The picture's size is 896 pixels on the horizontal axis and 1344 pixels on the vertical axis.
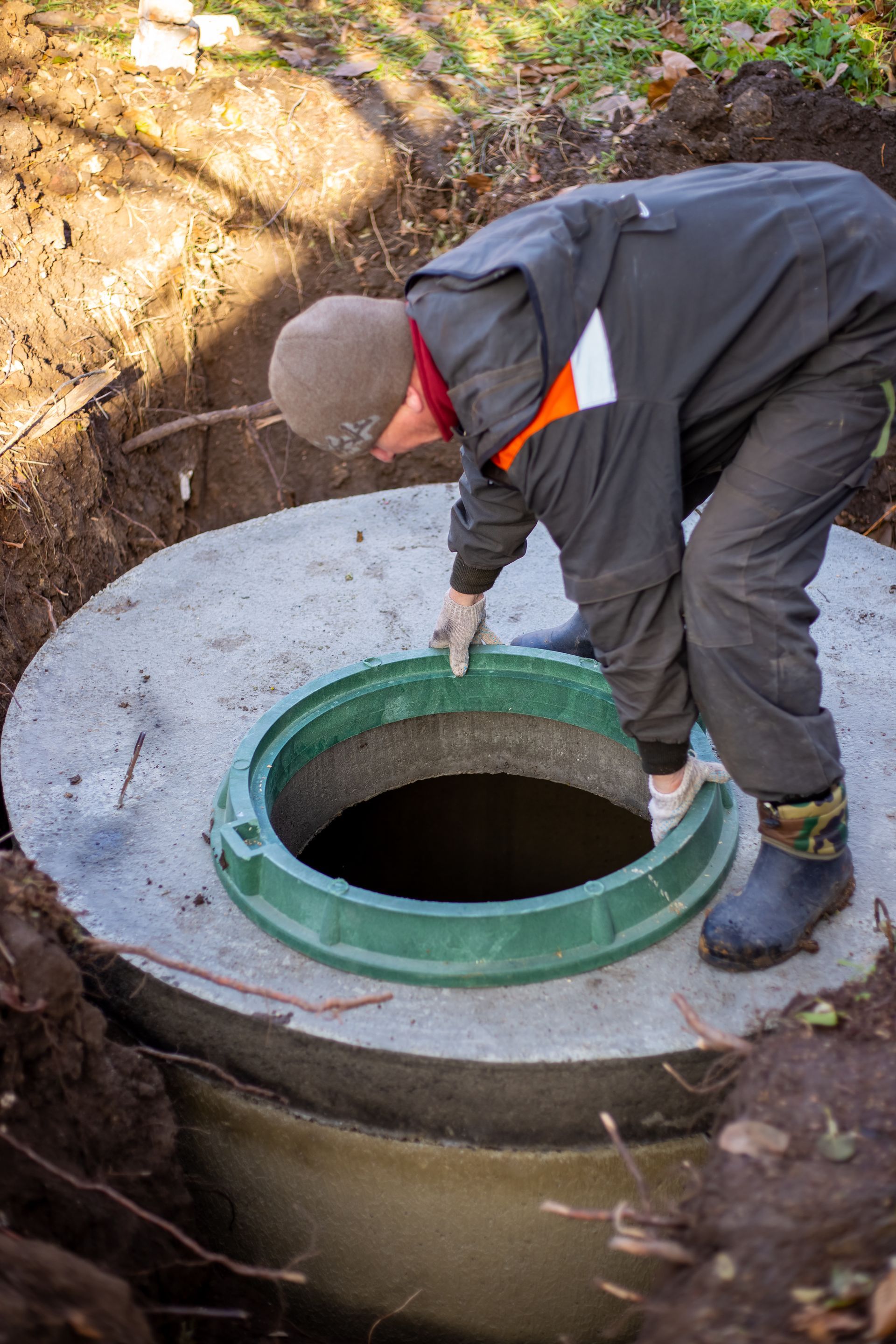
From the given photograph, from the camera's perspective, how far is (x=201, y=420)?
4.52m

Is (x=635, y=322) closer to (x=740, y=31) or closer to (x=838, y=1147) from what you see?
(x=838, y=1147)

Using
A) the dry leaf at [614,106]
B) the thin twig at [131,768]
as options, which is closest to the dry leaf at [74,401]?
the thin twig at [131,768]

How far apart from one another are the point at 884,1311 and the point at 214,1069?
1.17 m

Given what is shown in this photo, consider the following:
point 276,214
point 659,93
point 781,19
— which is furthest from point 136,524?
point 781,19

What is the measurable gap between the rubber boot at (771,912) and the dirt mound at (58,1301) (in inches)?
47.4

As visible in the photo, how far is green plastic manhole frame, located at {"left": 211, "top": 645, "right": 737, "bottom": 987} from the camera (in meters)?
2.11

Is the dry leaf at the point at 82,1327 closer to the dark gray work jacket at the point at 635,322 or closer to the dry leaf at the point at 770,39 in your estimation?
the dark gray work jacket at the point at 635,322

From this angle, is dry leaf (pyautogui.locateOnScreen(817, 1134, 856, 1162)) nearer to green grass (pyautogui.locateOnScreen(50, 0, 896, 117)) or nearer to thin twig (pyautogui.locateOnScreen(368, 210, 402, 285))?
thin twig (pyautogui.locateOnScreen(368, 210, 402, 285))

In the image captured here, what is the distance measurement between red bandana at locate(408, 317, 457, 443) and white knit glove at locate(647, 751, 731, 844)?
0.88 m

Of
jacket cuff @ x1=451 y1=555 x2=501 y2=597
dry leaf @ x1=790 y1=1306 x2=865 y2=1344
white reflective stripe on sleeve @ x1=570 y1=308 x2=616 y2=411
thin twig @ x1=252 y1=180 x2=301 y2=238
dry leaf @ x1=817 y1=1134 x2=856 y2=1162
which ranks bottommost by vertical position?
dry leaf @ x1=817 y1=1134 x2=856 y2=1162

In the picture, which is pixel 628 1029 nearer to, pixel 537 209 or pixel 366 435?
pixel 366 435

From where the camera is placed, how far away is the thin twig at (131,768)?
2.60 metres

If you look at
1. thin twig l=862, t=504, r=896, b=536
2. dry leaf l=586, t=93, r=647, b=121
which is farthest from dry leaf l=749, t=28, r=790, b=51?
thin twig l=862, t=504, r=896, b=536

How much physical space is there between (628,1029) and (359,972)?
0.52 metres
